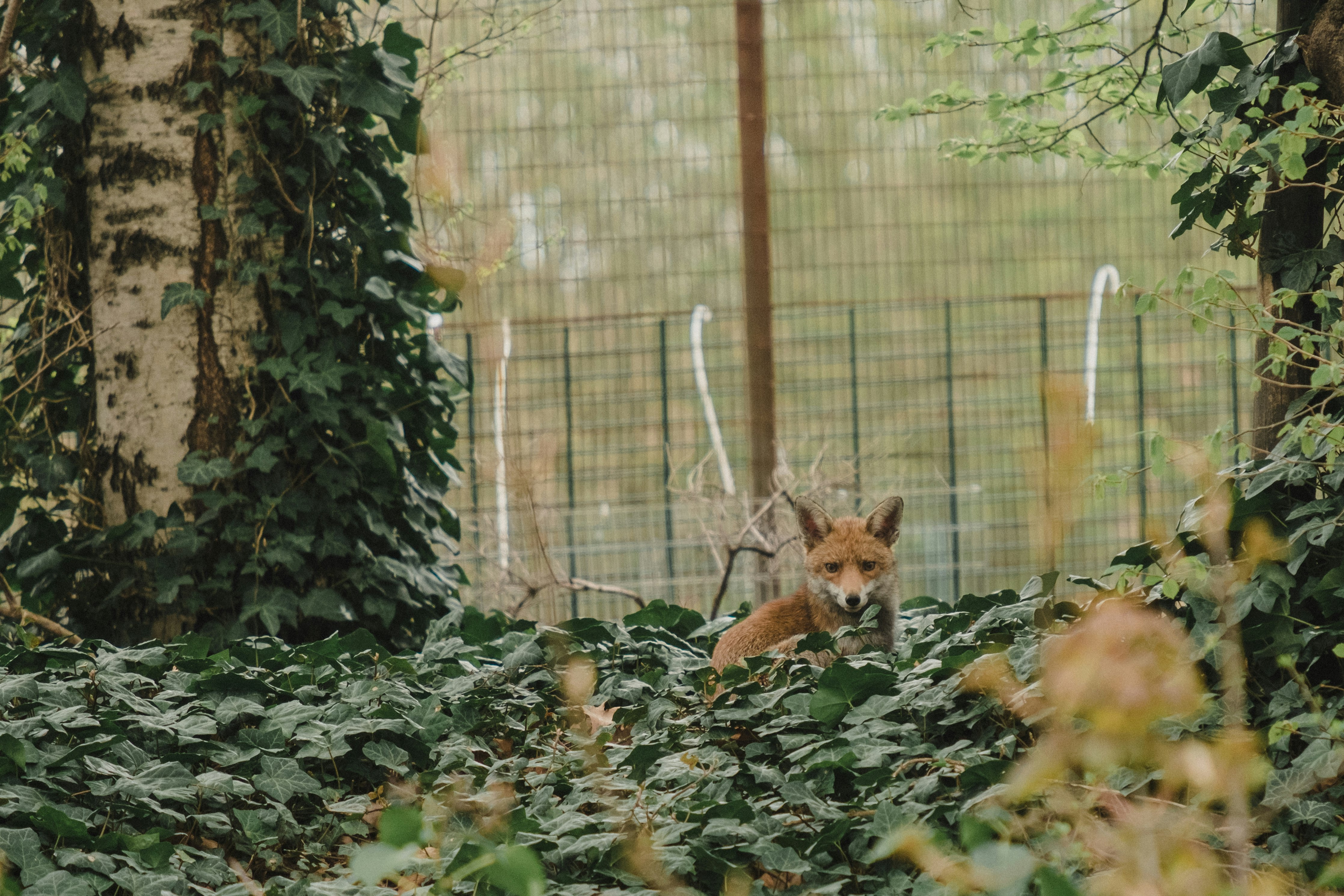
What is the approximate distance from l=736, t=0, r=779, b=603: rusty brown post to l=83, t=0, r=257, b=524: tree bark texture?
2588 mm

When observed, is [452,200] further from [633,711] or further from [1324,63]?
[1324,63]

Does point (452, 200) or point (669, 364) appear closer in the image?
point (452, 200)

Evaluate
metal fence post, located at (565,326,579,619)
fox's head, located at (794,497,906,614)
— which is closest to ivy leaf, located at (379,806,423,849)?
fox's head, located at (794,497,906,614)

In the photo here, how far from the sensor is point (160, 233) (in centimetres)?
450

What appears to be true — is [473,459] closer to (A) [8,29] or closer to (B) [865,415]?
(B) [865,415]

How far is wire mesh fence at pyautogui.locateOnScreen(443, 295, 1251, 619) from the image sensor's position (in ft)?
23.1

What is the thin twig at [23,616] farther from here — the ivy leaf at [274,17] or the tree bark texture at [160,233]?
the ivy leaf at [274,17]

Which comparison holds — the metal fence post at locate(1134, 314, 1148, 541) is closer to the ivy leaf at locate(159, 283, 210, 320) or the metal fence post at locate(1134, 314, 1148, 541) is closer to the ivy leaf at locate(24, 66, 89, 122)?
the ivy leaf at locate(159, 283, 210, 320)

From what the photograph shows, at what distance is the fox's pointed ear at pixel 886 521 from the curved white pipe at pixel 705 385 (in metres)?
1.80

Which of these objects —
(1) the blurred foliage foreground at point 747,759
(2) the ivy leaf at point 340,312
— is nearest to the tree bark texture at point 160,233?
(2) the ivy leaf at point 340,312

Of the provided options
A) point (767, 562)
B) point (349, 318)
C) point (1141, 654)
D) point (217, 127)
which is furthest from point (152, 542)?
point (1141, 654)

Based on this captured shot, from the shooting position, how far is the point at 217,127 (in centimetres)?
452

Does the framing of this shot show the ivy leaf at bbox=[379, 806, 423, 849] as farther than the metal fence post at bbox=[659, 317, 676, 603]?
No

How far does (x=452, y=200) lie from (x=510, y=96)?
19.7ft
